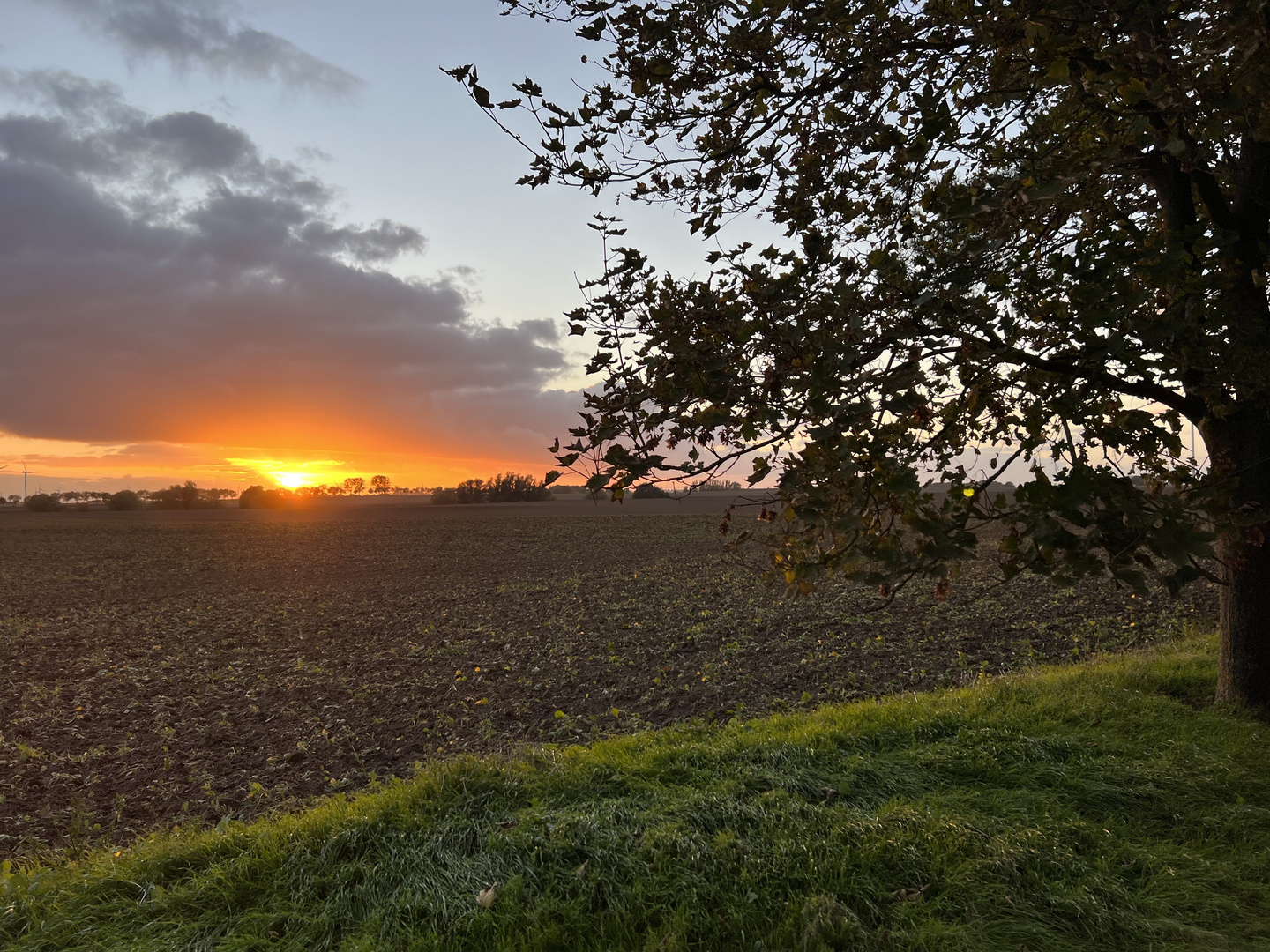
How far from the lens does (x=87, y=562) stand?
33.2m

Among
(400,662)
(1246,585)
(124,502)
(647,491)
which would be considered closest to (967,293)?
(647,491)

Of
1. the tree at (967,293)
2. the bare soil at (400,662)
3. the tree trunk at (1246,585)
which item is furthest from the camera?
the bare soil at (400,662)

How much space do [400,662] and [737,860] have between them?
1136cm

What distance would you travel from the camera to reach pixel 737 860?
15.8ft

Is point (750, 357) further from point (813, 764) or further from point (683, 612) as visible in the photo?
point (683, 612)

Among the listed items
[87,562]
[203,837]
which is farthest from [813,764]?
[87,562]

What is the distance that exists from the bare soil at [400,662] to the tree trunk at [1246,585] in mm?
3970

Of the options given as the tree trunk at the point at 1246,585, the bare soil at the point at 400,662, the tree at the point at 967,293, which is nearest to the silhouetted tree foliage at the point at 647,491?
the tree at the point at 967,293

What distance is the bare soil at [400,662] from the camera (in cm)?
934

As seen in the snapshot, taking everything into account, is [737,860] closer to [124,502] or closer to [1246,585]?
[1246,585]

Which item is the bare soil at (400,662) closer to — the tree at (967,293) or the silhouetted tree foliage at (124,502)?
the tree at (967,293)

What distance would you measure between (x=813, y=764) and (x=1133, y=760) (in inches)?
115

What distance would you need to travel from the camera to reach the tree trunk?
7.13 m

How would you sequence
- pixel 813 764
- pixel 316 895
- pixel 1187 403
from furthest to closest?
1. pixel 1187 403
2. pixel 813 764
3. pixel 316 895
